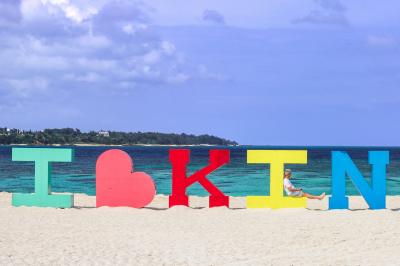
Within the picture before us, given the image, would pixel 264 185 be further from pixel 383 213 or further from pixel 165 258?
pixel 165 258

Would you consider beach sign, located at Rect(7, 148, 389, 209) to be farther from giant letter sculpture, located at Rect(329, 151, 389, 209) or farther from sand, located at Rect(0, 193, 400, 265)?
sand, located at Rect(0, 193, 400, 265)

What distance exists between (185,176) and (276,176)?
2.42 m

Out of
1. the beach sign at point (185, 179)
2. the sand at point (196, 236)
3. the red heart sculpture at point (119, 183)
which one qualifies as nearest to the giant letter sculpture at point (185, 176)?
the beach sign at point (185, 179)

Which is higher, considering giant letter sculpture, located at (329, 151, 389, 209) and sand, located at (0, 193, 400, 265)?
giant letter sculpture, located at (329, 151, 389, 209)

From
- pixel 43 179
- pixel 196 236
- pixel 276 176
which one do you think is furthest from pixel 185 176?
pixel 196 236

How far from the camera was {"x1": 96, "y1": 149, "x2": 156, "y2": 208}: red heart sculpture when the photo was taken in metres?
16.4

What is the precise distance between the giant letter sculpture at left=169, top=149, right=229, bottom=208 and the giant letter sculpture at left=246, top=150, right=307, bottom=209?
2.54ft

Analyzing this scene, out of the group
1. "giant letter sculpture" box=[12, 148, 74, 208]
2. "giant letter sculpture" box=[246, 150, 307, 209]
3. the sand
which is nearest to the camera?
the sand

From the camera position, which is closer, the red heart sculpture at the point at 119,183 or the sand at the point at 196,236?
the sand at the point at 196,236

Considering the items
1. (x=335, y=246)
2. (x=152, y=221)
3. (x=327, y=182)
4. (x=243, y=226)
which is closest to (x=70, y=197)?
(x=152, y=221)

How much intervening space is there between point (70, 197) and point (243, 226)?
18.0ft

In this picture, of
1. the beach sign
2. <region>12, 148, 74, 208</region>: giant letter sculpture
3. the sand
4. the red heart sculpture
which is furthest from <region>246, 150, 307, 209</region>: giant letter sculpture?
<region>12, 148, 74, 208</region>: giant letter sculpture

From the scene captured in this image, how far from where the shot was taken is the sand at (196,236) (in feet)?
33.2

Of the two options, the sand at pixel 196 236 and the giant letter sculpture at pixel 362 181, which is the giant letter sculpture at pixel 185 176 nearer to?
Answer: the sand at pixel 196 236
